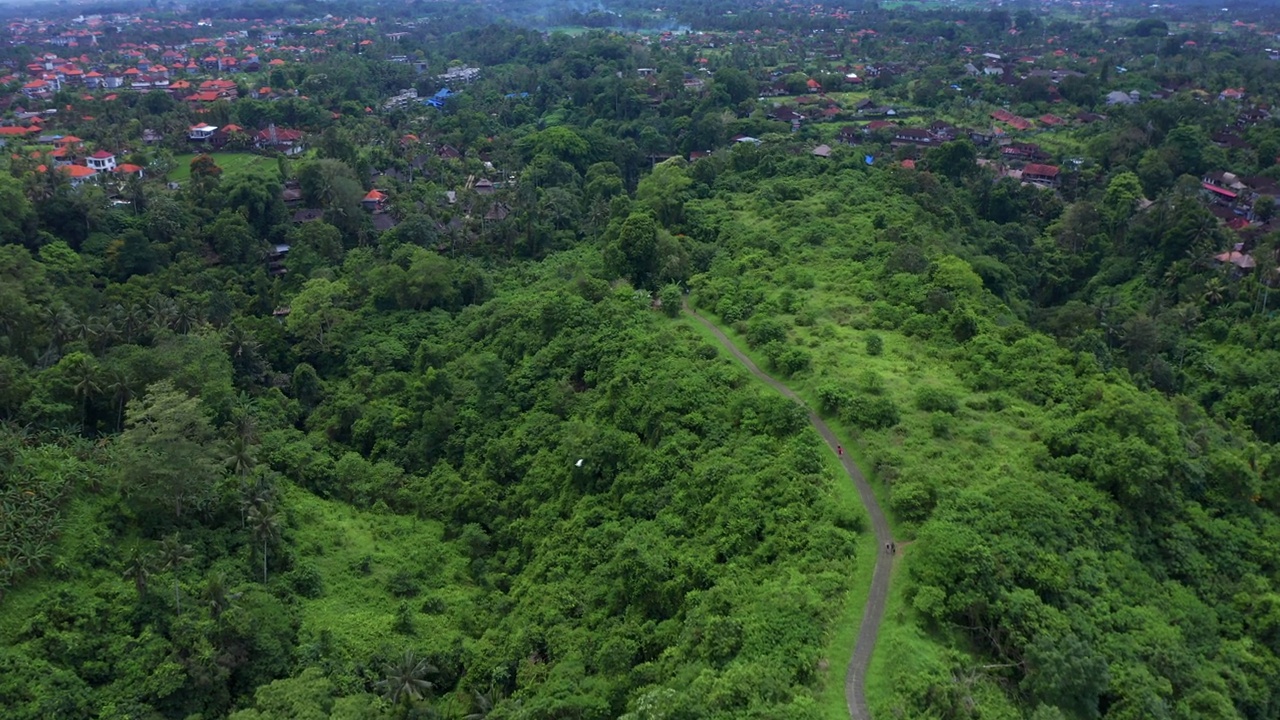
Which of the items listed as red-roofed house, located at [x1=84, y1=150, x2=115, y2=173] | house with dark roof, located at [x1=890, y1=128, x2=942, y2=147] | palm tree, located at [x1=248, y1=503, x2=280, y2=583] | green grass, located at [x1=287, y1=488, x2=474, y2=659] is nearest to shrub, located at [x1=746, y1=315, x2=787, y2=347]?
green grass, located at [x1=287, y1=488, x2=474, y2=659]

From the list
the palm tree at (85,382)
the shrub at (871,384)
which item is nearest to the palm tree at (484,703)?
the shrub at (871,384)

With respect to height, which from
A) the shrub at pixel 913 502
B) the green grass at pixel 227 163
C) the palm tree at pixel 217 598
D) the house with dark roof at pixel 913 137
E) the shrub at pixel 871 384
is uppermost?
the house with dark roof at pixel 913 137

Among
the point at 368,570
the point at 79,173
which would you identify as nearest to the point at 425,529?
the point at 368,570

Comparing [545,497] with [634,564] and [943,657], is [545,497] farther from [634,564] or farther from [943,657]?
[943,657]

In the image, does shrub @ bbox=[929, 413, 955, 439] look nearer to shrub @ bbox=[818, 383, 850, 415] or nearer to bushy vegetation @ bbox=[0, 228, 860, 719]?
shrub @ bbox=[818, 383, 850, 415]

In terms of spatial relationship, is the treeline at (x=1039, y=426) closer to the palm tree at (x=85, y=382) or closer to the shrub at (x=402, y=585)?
the shrub at (x=402, y=585)

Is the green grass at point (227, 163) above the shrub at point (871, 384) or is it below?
above
